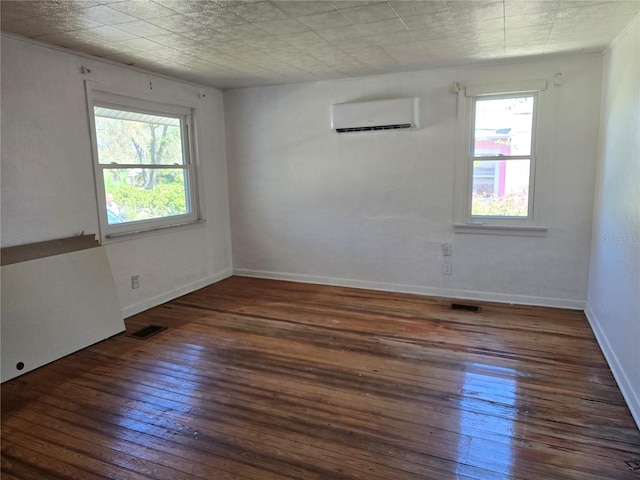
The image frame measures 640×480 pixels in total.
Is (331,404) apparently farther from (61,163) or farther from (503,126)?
(503,126)

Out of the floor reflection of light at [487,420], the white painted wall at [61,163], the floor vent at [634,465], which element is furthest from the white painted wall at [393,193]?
the floor vent at [634,465]

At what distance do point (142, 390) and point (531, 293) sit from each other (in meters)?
3.55

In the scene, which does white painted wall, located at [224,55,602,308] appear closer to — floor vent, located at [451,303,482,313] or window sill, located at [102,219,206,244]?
floor vent, located at [451,303,482,313]

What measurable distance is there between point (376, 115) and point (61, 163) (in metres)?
2.89

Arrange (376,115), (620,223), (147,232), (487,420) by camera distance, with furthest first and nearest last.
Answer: (376,115)
(147,232)
(620,223)
(487,420)

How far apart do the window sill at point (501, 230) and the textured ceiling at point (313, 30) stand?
1.54 meters

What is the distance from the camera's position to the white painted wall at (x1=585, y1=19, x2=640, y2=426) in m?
2.45

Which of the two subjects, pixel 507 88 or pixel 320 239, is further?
pixel 320 239

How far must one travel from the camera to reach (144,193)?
4227 mm

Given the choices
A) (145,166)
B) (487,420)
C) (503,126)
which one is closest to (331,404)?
(487,420)

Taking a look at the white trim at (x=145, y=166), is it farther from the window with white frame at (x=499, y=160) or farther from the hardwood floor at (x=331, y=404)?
the window with white frame at (x=499, y=160)

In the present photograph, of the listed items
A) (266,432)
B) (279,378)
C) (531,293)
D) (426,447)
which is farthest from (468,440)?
(531,293)

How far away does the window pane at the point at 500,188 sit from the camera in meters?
4.03

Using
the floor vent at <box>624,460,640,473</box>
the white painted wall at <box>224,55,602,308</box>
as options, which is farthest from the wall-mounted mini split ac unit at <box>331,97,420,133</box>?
the floor vent at <box>624,460,640,473</box>
